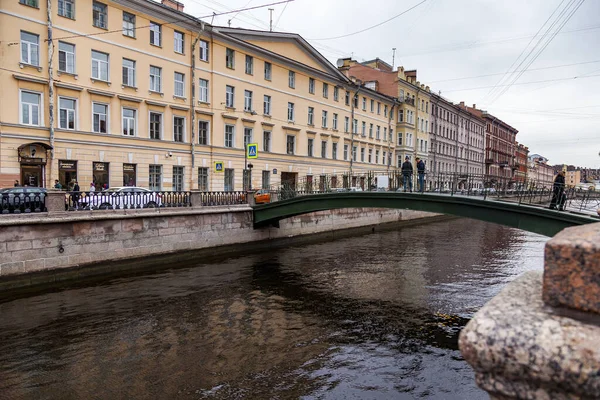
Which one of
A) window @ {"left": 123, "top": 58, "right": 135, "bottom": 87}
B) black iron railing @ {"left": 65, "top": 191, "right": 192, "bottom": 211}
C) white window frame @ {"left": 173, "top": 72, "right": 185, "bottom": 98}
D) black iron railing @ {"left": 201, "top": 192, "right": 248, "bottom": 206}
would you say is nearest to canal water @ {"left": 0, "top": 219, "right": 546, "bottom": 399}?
black iron railing @ {"left": 65, "top": 191, "right": 192, "bottom": 211}

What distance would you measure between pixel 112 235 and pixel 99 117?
9706mm

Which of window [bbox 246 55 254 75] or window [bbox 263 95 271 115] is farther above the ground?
window [bbox 246 55 254 75]

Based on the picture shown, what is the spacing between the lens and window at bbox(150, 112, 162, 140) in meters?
24.2

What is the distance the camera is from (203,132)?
27.0 metres

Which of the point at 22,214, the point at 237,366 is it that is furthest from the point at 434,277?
the point at 22,214

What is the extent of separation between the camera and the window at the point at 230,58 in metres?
28.1

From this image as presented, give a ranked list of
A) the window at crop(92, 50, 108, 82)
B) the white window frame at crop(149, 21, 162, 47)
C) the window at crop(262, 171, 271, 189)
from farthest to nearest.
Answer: the window at crop(262, 171, 271, 189)
the white window frame at crop(149, 21, 162, 47)
the window at crop(92, 50, 108, 82)

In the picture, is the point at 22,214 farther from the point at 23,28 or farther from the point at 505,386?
the point at 505,386

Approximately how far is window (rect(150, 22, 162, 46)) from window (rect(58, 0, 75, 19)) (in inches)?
169

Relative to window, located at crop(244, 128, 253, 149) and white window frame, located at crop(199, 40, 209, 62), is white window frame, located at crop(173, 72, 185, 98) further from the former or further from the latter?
window, located at crop(244, 128, 253, 149)

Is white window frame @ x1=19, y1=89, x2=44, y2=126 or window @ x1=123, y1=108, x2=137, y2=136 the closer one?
white window frame @ x1=19, y1=89, x2=44, y2=126

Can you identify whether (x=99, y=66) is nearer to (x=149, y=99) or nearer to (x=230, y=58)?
(x=149, y=99)

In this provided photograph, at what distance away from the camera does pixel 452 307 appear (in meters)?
11.2

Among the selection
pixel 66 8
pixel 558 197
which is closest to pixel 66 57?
pixel 66 8
